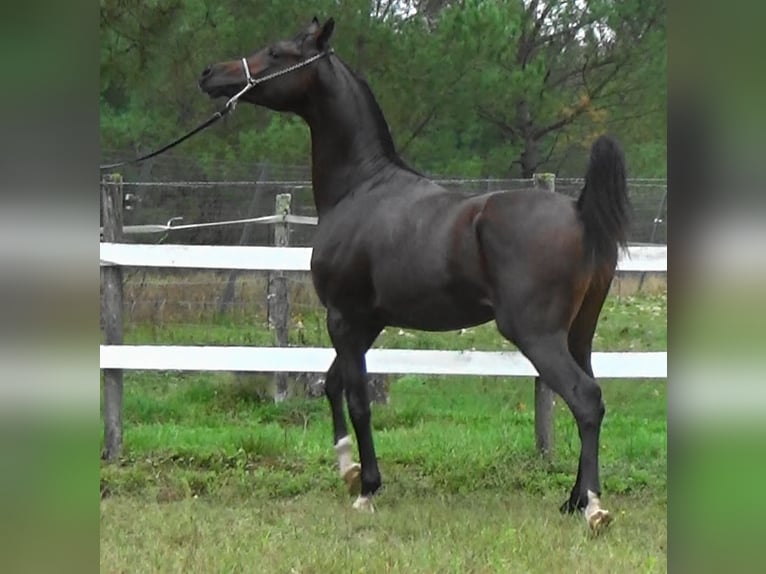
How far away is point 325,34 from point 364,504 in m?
1.87

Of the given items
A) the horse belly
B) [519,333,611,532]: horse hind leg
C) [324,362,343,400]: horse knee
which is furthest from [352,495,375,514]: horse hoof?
[519,333,611,532]: horse hind leg

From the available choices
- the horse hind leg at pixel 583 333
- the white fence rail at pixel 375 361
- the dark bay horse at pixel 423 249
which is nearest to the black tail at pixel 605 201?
the dark bay horse at pixel 423 249

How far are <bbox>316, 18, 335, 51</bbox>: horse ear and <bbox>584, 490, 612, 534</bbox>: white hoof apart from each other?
1964 millimetres

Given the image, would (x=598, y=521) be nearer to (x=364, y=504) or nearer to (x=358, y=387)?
(x=364, y=504)

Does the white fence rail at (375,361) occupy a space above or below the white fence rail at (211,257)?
below

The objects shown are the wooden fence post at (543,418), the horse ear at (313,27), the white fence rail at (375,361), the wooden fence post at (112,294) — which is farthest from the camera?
the wooden fence post at (112,294)

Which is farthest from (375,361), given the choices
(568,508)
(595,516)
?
(595,516)

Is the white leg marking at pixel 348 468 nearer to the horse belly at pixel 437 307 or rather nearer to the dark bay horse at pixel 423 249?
the dark bay horse at pixel 423 249

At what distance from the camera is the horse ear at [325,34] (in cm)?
317

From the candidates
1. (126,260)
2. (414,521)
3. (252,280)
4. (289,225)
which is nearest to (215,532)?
(414,521)

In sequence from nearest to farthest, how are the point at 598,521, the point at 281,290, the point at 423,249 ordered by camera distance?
the point at 598,521
the point at 423,249
the point at 281,290

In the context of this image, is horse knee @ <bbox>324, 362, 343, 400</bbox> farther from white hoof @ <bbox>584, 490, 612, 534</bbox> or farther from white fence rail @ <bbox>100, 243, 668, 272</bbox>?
white hoof @ <bbox>584, 490, 612, 534</bbox>

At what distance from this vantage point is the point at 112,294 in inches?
181

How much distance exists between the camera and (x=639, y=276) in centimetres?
443
